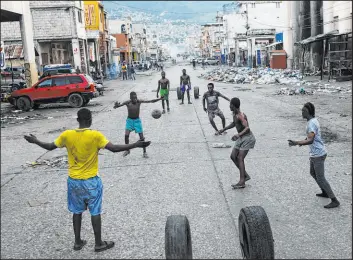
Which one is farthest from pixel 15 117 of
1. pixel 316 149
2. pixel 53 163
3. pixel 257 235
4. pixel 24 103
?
pixel 257 235

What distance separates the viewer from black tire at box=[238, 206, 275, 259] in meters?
4.36

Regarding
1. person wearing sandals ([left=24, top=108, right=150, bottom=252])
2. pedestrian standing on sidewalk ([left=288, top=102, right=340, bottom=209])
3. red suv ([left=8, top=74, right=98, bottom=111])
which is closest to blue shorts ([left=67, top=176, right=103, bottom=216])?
person wearing sandals ([left=24, top=108, right=150, bottom=252])

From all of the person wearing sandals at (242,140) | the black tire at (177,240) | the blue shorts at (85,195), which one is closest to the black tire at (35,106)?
the person wearing sandals at (242,140)

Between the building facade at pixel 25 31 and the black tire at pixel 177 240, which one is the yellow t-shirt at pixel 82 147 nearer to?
the black tire at pixel 177 240

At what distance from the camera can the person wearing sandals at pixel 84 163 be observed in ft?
16.8

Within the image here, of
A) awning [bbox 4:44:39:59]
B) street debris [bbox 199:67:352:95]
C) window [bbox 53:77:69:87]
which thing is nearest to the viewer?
window [bbox 53:77:69:87]

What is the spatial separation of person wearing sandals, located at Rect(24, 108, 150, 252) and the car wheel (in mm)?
17750

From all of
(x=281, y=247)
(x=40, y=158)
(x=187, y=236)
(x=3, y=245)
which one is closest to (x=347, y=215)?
(x=281, y=247)

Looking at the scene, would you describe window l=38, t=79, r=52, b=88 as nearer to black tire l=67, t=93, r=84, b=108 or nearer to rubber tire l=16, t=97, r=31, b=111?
rubber tire l=16, t=97, r=31, b=111

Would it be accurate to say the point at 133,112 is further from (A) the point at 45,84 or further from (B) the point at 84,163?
(A) the point at 45,84

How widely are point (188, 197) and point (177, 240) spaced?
3026mm

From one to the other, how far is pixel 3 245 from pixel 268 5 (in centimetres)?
7885

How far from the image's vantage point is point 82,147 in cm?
513

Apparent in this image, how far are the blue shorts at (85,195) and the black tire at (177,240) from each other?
49.2 inches
